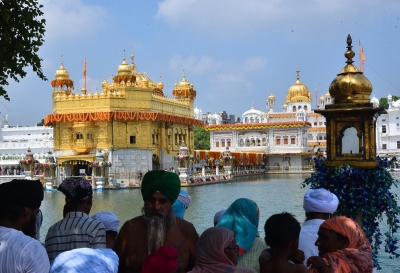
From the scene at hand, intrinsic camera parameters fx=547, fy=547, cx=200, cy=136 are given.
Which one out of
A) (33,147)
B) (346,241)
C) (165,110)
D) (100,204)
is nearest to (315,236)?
(346,241)

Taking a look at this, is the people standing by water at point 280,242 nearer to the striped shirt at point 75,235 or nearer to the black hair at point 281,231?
the black hair at point 281,231

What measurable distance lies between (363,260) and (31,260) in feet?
6.05

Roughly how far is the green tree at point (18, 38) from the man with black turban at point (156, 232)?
15.2 ft

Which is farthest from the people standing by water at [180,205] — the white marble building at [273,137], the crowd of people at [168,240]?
the white marble building at [273,137]

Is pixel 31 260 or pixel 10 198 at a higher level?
pixel 10 198

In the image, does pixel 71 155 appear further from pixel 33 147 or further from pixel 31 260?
pixel 31 260

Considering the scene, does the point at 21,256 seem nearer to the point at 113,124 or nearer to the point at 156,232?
the point at 156,232

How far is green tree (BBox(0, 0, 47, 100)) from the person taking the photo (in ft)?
24.9

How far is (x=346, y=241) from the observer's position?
328cm

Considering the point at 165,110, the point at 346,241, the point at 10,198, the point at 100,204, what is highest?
the point at 165,110

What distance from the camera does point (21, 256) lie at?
2688 mm

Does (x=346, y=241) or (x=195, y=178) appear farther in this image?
(x=195, y=178)

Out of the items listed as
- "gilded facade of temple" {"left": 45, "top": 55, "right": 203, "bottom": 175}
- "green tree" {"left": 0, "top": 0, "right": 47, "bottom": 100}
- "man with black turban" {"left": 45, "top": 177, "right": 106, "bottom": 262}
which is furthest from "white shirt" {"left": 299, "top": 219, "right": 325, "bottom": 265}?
"gilded facade of temple" {"left": 45, "top": 55, "right": 203, "bottom": 175}

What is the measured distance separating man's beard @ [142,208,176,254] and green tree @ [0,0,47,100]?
4.75 m
